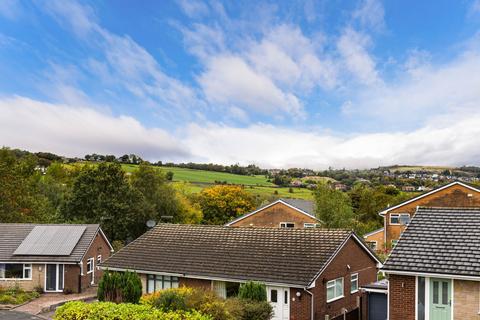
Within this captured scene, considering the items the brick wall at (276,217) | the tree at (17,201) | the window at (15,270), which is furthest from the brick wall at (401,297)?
the tree at (17,201)

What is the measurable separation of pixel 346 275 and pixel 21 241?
25.4 meters

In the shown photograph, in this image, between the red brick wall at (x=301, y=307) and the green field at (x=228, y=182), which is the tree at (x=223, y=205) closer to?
the green field at (x=228, y=182)

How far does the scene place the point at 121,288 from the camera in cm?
2344

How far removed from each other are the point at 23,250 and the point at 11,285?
103 inches

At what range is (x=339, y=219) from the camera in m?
41.6

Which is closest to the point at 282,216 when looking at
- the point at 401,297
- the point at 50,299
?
the point at 50,299

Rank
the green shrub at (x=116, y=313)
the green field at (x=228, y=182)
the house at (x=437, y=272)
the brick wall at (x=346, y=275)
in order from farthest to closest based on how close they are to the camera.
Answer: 1. the green field at (x=228, y=182)
2. the brick wall at (x=346, y=275)
3. the green shrub at (x=116, y=313)
4. the house at (x=437, y=272)

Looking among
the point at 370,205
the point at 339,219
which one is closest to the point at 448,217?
the point at 339,219

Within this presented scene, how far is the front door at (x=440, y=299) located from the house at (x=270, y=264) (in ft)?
20.2

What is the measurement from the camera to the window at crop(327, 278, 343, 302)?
83.7 ft

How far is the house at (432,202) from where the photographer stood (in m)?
51.0

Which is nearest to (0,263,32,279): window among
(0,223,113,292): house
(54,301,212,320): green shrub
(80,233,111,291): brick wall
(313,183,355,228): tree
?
(0,223,113,292): house

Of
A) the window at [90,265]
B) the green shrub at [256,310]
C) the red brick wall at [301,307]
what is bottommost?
the window at [90,265]

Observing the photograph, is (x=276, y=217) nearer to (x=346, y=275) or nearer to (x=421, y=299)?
(x=346, y=275)
